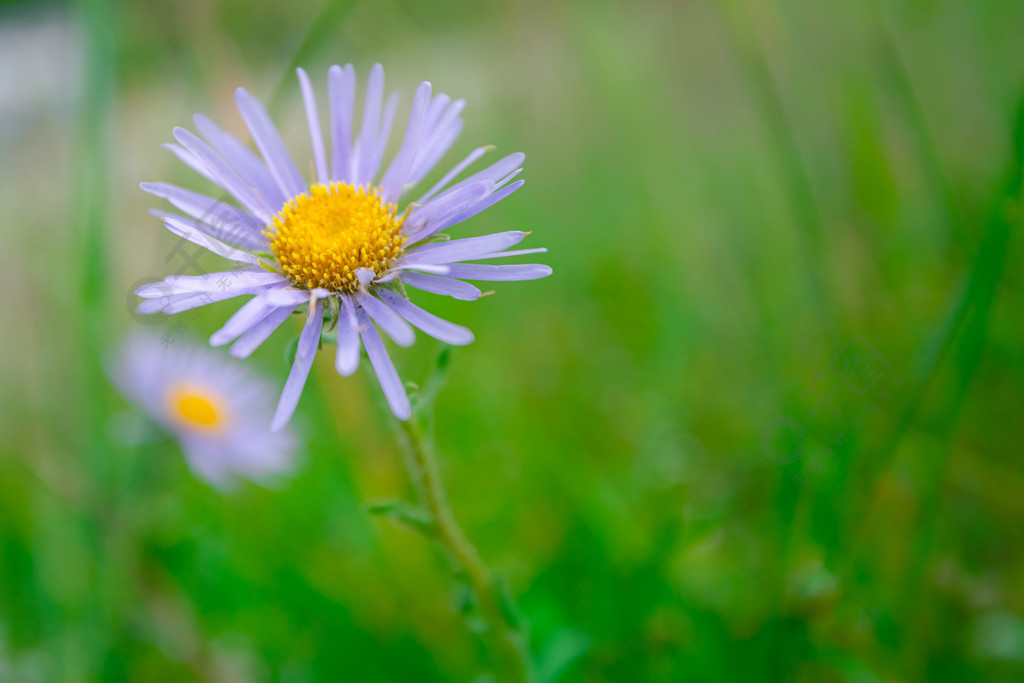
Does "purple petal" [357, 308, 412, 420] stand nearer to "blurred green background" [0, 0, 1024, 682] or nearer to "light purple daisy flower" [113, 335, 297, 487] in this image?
"blurred green background" [0, 0, 1024, 682]

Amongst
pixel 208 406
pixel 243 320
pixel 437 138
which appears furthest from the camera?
pixel 208 406

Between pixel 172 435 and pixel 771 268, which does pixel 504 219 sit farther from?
pixel 172 435

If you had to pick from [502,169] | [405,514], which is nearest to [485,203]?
[502,169]

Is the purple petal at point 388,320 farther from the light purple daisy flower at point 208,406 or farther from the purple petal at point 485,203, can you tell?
the light purple daisy flower at point 208,406

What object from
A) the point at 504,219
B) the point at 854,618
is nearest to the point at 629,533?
the point at 854,618

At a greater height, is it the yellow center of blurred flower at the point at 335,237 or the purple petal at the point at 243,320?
the yellow center of blurred flower at the point at 335,237

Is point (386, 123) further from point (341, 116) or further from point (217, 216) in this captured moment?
point (217, 216)

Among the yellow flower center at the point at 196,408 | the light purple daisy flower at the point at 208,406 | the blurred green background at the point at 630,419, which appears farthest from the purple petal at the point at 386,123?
the yellow flower center at the point at 196,408
